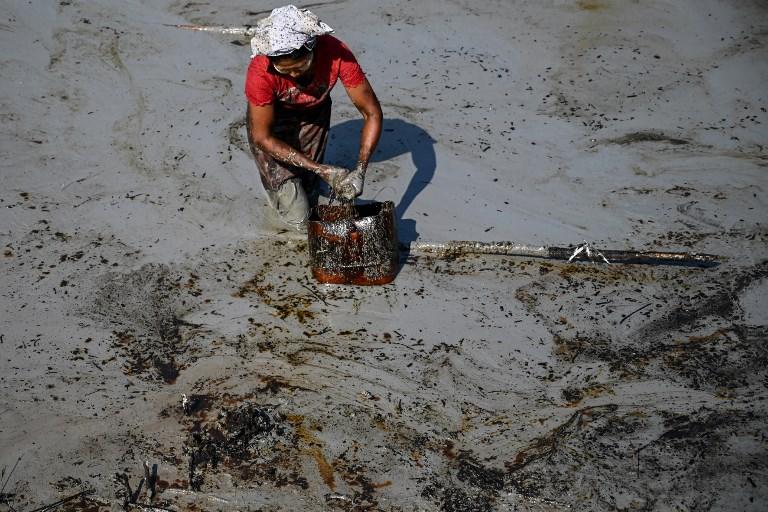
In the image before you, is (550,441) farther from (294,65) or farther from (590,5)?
(590,5)

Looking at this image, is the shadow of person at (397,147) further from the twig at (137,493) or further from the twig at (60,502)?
the twig at (60,502)

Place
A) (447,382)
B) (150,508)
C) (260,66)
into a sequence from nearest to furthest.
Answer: (150,508) → (447,382) → (260,66)

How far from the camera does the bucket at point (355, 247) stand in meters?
3.76

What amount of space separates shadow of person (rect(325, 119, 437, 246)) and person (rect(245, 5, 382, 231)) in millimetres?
565

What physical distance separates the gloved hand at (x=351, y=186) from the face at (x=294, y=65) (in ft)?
1.76

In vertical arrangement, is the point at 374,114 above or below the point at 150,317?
above

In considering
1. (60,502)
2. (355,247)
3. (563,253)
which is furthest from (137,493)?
(563,253)

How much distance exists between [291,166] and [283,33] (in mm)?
871

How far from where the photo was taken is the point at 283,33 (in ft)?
11.3

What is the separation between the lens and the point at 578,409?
3.25 metres

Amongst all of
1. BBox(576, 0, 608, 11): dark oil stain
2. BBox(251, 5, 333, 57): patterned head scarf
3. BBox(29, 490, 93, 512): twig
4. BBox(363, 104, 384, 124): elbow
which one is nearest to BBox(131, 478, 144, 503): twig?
BBox(29, 490, 93, 512): twig

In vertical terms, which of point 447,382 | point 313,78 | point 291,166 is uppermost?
point 313,78

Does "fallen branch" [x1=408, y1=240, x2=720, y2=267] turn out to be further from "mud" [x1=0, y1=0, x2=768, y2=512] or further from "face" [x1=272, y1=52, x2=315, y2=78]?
"face" [x1=272, y1=52, x2=315, y2=78]

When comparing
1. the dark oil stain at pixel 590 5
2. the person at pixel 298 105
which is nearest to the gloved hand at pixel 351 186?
the person at pixel 298 105
